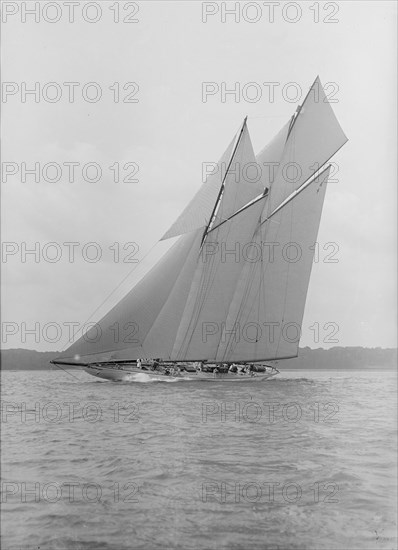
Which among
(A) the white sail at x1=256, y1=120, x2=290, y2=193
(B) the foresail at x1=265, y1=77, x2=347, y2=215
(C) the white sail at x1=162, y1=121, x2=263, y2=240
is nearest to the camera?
(B) the foresail at x1=265, y1=77, x2=347, y2=215

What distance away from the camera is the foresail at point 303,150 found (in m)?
10.3

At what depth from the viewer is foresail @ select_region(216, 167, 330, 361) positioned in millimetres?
13133

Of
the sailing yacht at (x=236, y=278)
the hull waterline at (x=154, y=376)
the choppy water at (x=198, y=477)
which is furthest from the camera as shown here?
the hull waterline at (x=154, y=376)

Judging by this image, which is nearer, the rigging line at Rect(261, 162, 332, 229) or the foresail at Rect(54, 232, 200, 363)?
the foresail at Rect(54, 232, 200, 363)

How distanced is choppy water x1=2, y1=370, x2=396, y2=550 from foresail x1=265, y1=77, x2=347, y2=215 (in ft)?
13.3

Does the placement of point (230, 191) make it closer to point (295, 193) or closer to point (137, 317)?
point (295, 193)

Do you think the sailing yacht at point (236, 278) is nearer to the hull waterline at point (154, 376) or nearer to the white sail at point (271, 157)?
the white sail at point (271, 157)

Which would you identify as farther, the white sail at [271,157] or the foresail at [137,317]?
the foresail at [137,317]

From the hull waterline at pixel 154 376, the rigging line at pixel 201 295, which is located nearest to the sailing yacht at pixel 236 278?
the rigging line at pixel 201 295

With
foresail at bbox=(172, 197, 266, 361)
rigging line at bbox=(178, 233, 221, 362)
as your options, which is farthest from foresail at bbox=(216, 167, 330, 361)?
rigging line at bbox=(178, 233, 221, 362)

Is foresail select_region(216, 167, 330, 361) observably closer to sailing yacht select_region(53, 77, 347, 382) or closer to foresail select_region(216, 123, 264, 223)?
sailing yacht select_region(53, 77, 347, 382)

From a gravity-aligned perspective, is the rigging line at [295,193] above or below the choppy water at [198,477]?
above

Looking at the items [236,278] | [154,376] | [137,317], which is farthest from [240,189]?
[154,376]

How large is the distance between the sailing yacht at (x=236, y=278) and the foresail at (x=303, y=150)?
0.11 feet
